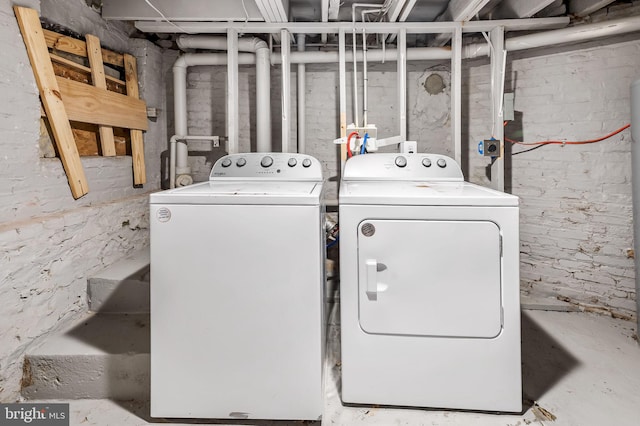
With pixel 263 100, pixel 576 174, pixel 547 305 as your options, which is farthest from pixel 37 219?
pixel 576 174

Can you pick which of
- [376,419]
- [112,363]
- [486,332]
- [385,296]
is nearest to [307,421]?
[376,419]

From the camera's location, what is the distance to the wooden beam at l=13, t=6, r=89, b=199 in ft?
5.94

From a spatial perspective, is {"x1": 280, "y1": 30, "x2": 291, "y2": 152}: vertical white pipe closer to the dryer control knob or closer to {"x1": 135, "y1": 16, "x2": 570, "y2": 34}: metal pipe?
{"x1": 135, "y1": 16, "x2": 570, "y2": 34}: metal pipe

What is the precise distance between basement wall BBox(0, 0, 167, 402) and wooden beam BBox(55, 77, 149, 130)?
21 centimetres

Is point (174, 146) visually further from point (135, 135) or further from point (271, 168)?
point (271, 168)

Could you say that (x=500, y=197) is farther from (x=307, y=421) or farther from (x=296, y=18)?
(x=296, y=18)

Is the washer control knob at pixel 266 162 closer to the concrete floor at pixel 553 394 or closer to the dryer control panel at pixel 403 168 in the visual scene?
the dryer control panel at pixel 403 168

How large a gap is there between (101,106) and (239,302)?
179 centimetres

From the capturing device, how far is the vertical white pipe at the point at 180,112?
113 inches

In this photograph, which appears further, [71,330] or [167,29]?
[167,29]

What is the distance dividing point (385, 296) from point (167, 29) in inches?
95.4

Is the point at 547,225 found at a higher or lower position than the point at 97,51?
lower

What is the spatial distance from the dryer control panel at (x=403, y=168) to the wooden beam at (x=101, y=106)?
1619 millimetres

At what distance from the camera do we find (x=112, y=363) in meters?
1.69
